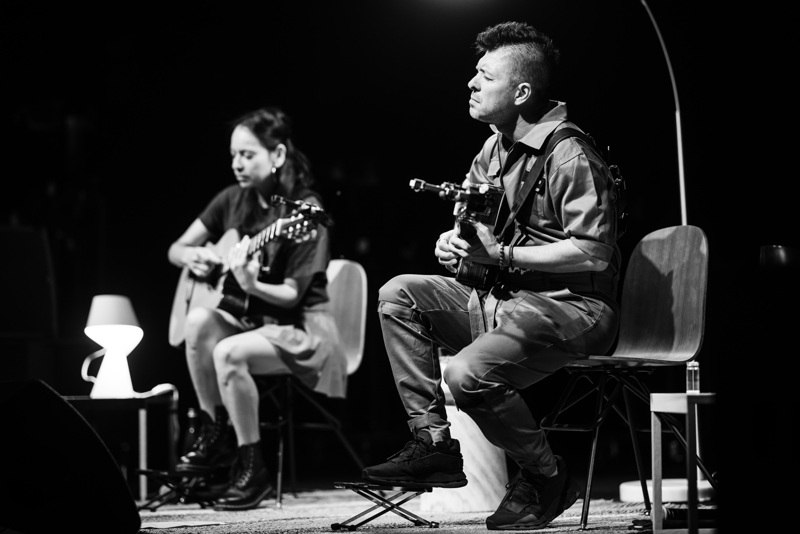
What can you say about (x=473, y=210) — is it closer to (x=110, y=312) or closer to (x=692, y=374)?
(x=692, y=374)

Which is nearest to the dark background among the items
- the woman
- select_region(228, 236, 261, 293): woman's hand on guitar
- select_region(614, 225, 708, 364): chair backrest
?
the woman

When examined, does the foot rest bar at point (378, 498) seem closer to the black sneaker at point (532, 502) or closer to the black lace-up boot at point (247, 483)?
the black sneaker at point (532, 502)

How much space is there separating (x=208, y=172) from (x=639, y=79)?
279cm

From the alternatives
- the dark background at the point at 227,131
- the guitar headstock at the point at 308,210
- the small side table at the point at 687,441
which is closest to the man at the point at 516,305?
the small side table at the point at 687,441

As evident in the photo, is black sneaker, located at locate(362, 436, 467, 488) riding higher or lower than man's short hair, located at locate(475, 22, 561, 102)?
lower

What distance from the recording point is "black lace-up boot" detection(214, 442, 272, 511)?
3.65 m

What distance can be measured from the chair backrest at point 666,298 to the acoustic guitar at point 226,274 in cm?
125

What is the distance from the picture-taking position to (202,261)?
423cm

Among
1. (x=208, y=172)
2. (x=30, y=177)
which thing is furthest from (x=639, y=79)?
(x=30, y=177)

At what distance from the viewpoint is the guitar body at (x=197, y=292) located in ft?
13.8

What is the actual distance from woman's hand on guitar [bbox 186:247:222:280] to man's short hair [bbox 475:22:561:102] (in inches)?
67.8

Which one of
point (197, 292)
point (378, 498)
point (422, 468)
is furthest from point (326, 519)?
point (197, 292)

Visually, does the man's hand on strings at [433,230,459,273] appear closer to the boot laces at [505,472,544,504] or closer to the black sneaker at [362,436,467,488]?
the black sneaker at [362,436,467,488]

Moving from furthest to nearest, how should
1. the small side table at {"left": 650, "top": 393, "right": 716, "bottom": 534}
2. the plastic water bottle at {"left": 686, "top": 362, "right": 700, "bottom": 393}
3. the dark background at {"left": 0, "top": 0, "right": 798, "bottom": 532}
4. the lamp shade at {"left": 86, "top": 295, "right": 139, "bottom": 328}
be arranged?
1. the dark background at {"left": 0, "top": 0, "right": 798, "bottom": 532}
2. the lamp shade at {"left": 86, "top": 295, "right": 139, "bottom": 328}
3. the plastic water bottle at {"left": 686, "top": 362, "right": 700, "bottom": 393}
4. the small side table at {"left": 650, "top": 393, "right": 716, "bottom": 534}
